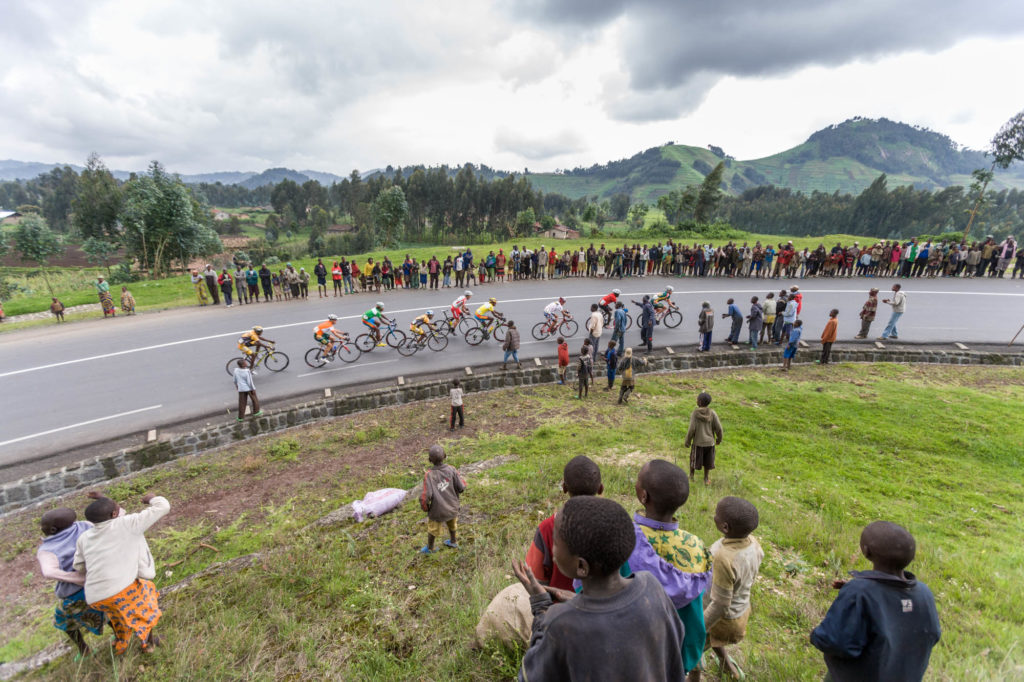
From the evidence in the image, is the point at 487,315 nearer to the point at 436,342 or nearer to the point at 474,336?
the point at 474,336

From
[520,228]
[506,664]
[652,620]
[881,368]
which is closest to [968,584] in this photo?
[506,664]

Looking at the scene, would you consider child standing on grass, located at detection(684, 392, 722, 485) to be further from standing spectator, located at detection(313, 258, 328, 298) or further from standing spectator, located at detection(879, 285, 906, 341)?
standing spectator, located at detection(313, 258, 328, 298)

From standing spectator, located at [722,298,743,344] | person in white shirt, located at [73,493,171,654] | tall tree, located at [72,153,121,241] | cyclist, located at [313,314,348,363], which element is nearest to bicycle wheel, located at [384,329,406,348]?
cyclist, located at [313,314,348,363]

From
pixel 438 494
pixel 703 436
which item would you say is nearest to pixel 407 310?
pixel 438 494

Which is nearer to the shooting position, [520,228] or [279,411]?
[279,411]

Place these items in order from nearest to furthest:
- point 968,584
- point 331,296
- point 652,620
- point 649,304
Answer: point 652,620 → point 968,584 → point 649,304 → point 331,296

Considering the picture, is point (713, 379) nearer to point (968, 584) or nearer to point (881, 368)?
point (881, 368)

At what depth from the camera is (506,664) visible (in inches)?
143

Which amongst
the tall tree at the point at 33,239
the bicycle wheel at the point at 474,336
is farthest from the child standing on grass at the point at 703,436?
the tall tree at the point at 33,239

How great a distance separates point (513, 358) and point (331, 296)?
13.1 m

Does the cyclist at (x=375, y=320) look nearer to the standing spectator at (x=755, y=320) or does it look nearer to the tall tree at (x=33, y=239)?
the standing spectator at (x=755, y=320)

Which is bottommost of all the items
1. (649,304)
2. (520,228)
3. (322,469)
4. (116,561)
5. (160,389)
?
(322,469)

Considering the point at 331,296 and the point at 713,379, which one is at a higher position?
the point at 331,296

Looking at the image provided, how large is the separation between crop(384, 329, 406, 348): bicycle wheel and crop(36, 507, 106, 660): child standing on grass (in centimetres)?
1056
